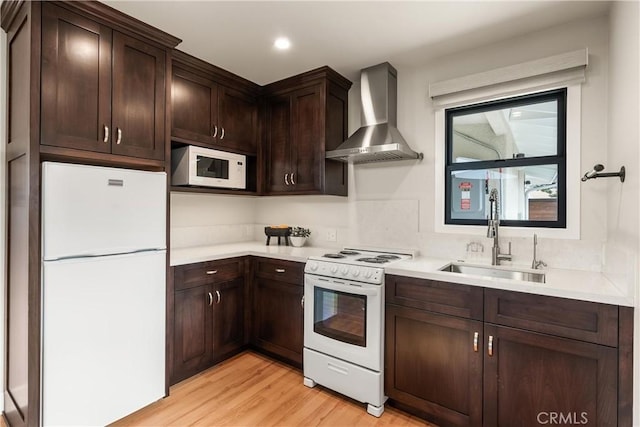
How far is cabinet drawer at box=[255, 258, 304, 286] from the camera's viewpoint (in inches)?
103

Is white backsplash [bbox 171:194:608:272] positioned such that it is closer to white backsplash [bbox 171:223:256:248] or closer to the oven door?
white backsplash [bbox 171:223:256:248]

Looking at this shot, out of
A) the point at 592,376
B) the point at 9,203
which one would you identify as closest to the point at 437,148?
the point at 592,376

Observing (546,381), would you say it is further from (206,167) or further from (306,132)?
(206,167)

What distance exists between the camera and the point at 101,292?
1.85 meters

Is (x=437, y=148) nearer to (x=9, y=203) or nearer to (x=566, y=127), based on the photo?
(x=566, y=127)

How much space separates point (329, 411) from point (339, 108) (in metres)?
2.44

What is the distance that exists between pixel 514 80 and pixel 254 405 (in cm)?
284

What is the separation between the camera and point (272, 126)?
3223 millimetres

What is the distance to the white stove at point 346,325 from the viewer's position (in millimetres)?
2117

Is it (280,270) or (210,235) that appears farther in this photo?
(210,235)

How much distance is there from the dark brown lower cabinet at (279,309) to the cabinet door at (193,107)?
1.20 metres

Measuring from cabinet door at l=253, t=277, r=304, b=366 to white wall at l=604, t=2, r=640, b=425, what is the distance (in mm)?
1936

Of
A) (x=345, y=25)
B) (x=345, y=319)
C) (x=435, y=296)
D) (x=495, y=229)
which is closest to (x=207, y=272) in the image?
(x=345, y=319)

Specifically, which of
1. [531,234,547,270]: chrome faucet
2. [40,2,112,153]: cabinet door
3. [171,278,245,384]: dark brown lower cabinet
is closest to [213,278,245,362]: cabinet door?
[171,278,245,384]: dark brown lower cabinet
